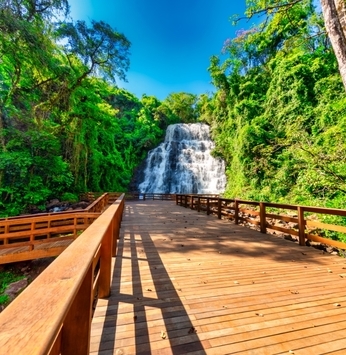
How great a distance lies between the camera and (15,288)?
17.3 ft

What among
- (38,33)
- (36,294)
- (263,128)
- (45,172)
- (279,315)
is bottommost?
(279,315)

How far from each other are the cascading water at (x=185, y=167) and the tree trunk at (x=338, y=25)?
55.5 feet

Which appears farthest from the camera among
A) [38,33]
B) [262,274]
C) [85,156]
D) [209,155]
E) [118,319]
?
[209,155]

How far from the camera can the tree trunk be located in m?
3.50

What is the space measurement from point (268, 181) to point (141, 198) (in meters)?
11.4

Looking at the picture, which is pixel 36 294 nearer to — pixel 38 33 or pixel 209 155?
pixel 38 33

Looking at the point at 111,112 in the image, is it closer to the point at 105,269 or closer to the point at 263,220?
the point at 263,220

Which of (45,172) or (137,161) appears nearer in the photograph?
(45,172)

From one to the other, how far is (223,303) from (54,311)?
212cm

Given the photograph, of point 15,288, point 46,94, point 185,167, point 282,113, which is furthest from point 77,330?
point 185,167

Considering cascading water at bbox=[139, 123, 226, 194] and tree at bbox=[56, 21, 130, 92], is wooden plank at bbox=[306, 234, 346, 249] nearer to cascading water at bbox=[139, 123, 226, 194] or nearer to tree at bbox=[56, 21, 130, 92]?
tree at bbox=[56, 21, 130, 92]

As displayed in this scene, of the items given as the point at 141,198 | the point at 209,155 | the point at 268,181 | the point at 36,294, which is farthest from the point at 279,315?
the point at 209,155

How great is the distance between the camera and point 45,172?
11180mm

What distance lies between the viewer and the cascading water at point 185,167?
68.8 ft
